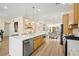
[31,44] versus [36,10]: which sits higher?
[36,10]

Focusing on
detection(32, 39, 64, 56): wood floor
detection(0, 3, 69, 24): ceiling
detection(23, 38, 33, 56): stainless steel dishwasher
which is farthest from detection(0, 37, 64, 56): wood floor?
detection(0, 3, 69, 24): ceiling

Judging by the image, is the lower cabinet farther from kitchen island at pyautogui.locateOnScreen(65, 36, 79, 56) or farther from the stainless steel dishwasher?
kitchen island at pyautogui.locateOnScreen(65, 36, 79, 56)

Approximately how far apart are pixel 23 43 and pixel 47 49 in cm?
53

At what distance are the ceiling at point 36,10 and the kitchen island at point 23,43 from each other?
367 mm

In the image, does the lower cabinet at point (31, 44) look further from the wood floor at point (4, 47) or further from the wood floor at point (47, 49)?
the wood floor at point (4, 47)

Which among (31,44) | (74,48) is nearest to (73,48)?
(74,48)

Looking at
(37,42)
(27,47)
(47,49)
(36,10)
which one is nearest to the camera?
(36,10)

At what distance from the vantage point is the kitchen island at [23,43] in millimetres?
2596

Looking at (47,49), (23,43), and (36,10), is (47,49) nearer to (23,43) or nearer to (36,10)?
(23,43)

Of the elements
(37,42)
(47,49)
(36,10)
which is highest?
(36,10)

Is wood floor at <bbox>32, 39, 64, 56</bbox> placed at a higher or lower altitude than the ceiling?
lower

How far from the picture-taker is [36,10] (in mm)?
2566

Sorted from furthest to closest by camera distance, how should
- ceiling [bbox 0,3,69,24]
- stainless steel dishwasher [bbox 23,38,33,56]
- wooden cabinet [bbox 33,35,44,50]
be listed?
wooden cabinet [bbox 33,35,44,50] → stainless steel dishwasher [bbox 23,38,33,56] → ceiling [bbox 0,3,69,24]

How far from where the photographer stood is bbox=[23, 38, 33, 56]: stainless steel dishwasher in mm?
2678
